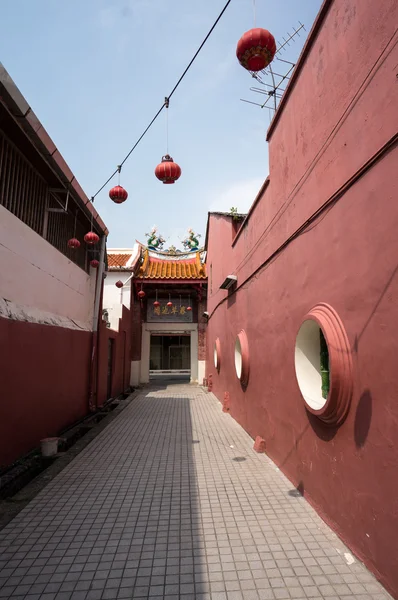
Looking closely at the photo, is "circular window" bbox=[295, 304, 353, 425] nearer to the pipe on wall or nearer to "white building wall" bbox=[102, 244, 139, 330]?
the pipe on wall

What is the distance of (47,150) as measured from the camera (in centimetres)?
517

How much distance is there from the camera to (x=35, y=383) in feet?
17.0

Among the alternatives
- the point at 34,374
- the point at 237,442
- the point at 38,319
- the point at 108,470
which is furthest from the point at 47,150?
the point at 237,442

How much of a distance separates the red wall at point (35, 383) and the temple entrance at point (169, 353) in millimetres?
12214

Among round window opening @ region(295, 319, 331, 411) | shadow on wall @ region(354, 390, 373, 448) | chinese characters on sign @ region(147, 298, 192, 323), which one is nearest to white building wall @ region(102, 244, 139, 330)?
chinese characters on sign @ region(147, 298, 192, 323)

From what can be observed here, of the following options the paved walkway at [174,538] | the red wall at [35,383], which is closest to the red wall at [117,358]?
the red wall at [35,383]

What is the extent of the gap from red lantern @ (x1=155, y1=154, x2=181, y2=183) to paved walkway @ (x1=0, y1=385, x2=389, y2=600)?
374cm

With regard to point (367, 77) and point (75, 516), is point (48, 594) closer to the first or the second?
point (75, 516)

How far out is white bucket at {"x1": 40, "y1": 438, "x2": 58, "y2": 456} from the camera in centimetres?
514

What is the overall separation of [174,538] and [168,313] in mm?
12284

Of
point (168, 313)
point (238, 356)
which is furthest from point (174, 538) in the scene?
point (168, 313)

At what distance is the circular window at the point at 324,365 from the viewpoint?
2887 mm

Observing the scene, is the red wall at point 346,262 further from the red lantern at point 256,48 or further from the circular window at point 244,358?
the circular window at point 244,358

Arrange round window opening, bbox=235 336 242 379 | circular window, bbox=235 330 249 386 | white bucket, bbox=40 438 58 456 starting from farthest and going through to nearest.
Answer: round window opening, bbox=235 336 242 379 → circular window, bbox=235 330 249 386 → white bucket, bbox=40 438 58 456
